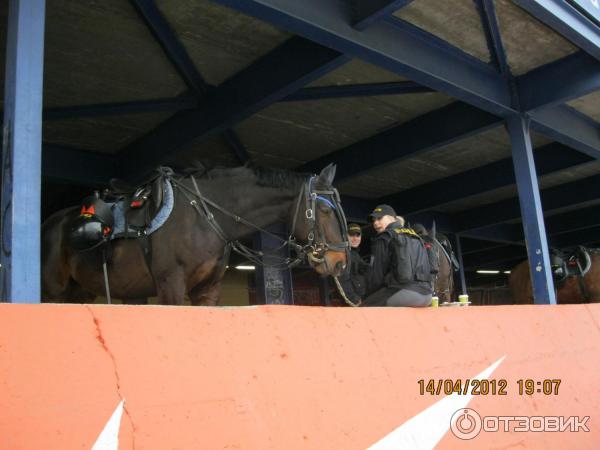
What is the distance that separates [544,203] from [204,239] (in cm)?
1110

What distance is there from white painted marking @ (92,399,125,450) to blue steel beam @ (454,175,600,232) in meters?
13.0

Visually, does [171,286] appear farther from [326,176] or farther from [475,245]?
[475,245]

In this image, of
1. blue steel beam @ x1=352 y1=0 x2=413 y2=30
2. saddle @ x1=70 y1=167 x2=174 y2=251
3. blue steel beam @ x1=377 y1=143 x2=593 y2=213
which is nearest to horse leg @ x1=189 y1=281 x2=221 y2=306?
saddle @ x1=70 y1=167 x2=174 y2=251

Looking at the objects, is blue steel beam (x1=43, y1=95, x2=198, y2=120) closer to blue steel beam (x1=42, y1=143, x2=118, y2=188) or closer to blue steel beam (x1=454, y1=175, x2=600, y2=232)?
blue steel beam (x1=42, y1=143, x2=118, y2=188)

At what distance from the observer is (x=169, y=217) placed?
491cm

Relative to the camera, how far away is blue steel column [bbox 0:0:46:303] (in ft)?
9.42

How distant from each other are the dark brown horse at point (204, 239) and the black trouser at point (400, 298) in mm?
487

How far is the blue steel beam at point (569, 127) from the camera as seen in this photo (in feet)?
26.2

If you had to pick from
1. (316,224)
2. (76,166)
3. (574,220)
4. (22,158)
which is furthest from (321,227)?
(574,220)

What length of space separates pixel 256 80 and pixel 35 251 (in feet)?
14.1

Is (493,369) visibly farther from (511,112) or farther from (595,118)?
(595,118)

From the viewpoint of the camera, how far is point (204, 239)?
489 centimetres

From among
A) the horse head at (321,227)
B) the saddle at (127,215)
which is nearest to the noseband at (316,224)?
the horse head at (321,227)

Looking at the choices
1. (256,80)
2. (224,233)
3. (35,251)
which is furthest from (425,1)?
(35,251)
